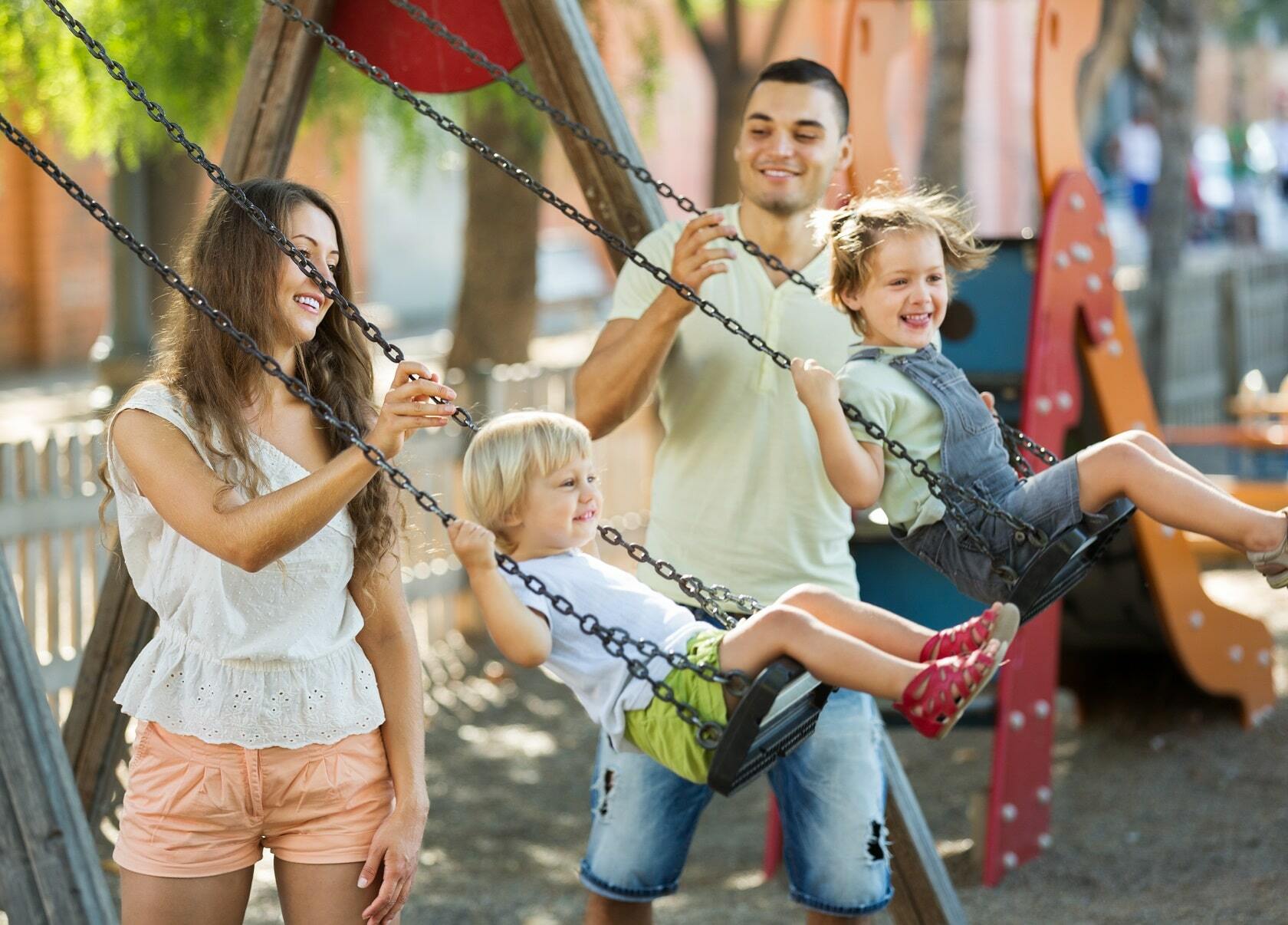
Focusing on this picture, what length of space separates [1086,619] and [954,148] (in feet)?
11.7

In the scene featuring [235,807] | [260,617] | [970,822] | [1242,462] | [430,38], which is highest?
[430,38]

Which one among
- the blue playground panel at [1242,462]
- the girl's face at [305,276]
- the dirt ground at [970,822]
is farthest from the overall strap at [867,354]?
the blue playground panel at [1242,462]

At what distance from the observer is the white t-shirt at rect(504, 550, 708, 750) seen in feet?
8.83

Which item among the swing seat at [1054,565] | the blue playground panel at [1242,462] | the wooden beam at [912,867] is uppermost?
the swing seat at [1054,565]

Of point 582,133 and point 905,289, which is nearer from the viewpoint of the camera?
point 905,289

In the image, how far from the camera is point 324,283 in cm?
235

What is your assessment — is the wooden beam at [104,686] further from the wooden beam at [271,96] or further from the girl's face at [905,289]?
the girl's face at [905,289]

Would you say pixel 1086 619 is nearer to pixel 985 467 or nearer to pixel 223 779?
pixel 985 467

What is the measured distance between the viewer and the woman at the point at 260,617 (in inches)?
89.6

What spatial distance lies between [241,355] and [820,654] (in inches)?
40.0

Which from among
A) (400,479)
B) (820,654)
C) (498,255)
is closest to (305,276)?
(400,479)

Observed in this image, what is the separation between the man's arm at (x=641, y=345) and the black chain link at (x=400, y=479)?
20.3 inches

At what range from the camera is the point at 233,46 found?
6270 millimetres

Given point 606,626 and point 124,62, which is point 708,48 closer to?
point 124,62
